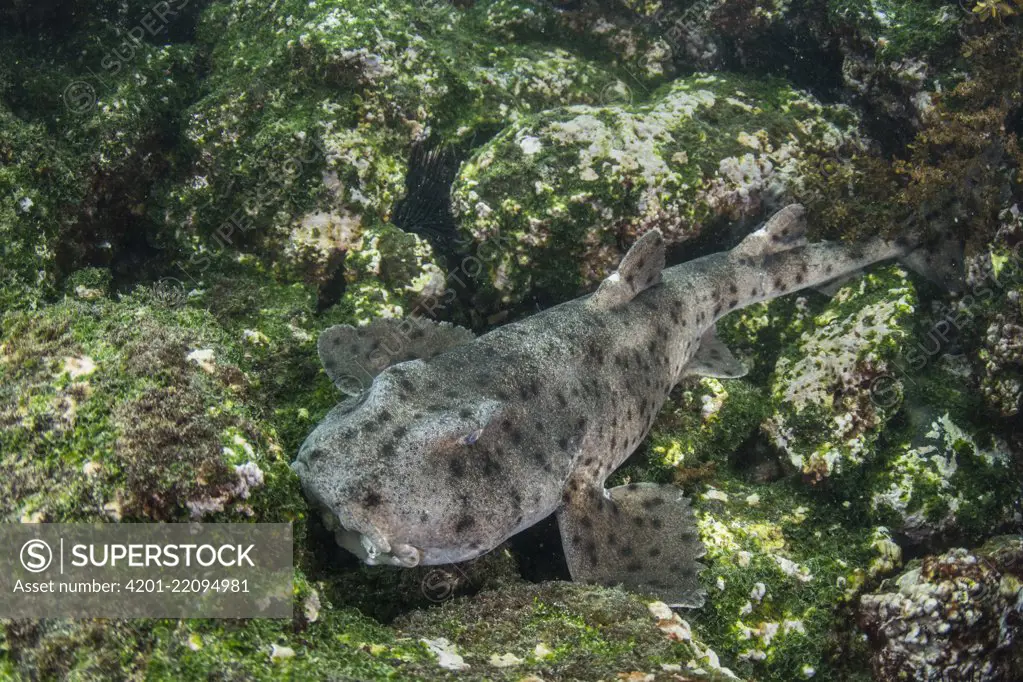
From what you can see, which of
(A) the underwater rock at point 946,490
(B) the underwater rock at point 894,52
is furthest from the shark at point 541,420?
(B) the underwater rock at point 894,52

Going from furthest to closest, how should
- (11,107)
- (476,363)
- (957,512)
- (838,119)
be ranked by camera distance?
(838,119) < (11,107) < (957,512) < (476,363)

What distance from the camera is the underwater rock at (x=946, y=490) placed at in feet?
17.5

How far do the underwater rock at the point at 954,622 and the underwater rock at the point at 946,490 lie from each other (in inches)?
34.6

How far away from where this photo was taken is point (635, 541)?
183 inches

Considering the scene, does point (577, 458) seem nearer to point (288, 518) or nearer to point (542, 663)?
point (542, 663)

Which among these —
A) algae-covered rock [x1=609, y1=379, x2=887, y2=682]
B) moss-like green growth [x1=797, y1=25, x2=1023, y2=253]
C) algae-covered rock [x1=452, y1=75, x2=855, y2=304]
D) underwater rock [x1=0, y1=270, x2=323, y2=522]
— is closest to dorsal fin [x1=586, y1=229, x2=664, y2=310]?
algae-covered rock [x1=452, y1=75, x2=855, y2=304]

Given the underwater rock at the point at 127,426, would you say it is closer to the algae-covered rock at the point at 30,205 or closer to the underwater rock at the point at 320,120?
the algae-covered rock at the point at 30,205

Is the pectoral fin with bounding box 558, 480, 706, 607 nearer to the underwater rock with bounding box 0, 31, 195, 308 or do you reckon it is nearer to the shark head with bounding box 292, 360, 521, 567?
the shark head with bounding box 292, 360, 521, 567

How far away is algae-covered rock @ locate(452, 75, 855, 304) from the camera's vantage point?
20.8 feet

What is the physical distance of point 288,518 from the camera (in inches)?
133

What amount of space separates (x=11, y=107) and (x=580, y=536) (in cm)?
638

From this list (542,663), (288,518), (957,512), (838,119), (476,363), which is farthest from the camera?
(838,119)

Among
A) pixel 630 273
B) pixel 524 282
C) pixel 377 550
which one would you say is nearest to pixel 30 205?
pixel 377 550

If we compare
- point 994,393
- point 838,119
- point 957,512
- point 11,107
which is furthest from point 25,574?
point 838,119
